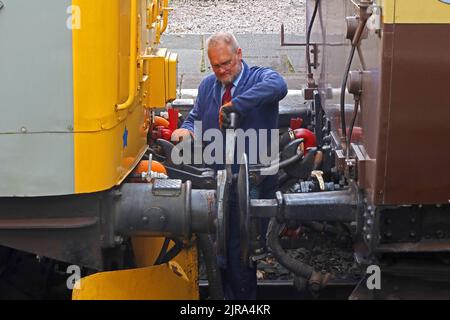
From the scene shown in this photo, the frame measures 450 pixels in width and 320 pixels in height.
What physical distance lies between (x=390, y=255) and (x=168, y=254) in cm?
115

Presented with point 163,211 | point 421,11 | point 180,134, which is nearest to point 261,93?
point 180,134

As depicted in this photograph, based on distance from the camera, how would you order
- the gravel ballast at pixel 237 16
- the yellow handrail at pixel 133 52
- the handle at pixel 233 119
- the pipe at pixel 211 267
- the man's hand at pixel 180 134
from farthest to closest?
the gravel ballast at pixel 237 16, the man's hand at pixel 180 134, the handle at pixel 233 119, the pipe at pixel 211 267, the yellow handrail at pixel 133 52

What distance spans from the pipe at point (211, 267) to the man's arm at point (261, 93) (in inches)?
28.3

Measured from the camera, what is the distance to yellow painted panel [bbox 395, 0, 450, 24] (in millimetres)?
2732

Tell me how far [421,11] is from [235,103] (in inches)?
54.3

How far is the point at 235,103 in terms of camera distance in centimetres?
391

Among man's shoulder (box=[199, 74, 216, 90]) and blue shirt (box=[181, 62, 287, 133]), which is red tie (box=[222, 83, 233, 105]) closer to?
blue shirt (box=[181, 62, 287, 133])

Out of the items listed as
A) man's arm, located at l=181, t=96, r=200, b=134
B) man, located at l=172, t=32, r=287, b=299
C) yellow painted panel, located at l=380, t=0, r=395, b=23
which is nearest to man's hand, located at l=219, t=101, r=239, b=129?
man, located at l=172, t=32, r=287, b=299

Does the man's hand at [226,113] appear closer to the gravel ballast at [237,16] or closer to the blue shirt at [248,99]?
the blue shirt at [248,99]

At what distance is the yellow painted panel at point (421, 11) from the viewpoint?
2732 mm

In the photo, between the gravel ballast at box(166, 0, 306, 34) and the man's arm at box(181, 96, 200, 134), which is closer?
the man's arm at box(181, 96, 200, 134)

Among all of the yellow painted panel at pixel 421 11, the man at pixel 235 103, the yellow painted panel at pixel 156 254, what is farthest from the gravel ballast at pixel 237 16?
the yellow painted panel at pixel 421 11

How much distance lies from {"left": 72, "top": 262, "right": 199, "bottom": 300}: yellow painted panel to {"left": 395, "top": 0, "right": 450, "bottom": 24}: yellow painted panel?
1641 mm
